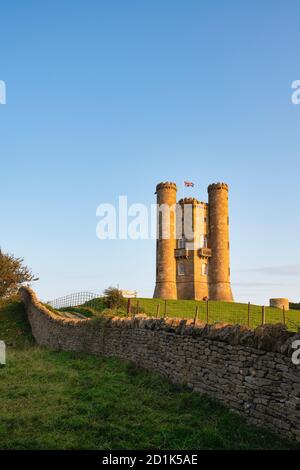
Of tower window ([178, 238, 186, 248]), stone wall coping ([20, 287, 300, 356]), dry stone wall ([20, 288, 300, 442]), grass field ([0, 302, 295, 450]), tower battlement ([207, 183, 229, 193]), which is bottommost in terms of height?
grass field ([0, 302, 295, 450])

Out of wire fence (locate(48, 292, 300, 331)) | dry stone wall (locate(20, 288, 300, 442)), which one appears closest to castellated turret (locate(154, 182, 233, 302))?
wire fence (locate(48, 292, 300, 331))

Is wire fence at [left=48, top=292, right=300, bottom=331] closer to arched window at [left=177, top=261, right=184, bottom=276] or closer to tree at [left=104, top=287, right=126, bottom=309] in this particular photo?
tree at [left=104, top=287, right=126, bottom=309]

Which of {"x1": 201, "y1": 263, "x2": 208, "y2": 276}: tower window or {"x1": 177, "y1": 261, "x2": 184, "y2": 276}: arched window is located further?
{"x1": 201, "y1": 263, "x2": 208, "y2": 276}: tower window

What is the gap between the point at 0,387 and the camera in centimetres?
1148

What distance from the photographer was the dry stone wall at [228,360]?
7316mm

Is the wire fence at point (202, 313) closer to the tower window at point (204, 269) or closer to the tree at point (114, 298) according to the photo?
the tree at point (114, 298)

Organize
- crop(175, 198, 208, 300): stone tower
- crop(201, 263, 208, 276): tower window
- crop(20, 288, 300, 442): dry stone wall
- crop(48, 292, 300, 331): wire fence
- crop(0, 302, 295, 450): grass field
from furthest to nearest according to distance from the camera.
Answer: crop(201, 263, 208, 276): tower window, crop(175, 198, 208, 300): stone tower, crop(48, 292, 300, 331): wire fence, crop(20, 288, 300, 442): dry stone wall, crop(0, 302, 295, 450): grass field

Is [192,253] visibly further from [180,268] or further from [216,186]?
[216,186]

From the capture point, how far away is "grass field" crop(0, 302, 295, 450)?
7027 millimetres

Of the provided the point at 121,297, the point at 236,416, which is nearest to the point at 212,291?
the point at 121,297

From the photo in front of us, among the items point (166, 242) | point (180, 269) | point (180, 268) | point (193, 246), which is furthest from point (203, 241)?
point (166, 242)

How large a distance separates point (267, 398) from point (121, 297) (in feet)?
80.9

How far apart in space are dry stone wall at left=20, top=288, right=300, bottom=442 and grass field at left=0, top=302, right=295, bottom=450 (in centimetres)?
31

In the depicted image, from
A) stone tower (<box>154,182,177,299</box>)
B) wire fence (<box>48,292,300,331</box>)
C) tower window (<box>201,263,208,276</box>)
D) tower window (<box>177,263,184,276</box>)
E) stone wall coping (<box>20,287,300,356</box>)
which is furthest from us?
tower window (<box>201,263,208,276</box>)
